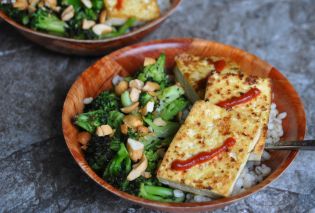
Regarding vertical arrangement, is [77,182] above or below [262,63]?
below

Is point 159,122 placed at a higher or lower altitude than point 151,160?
higher

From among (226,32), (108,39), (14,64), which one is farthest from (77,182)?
(226,32)

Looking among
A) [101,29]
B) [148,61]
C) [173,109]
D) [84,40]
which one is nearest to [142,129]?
[173,109]

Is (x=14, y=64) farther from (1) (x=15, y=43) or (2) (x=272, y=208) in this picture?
(2) (x=272, y=208)

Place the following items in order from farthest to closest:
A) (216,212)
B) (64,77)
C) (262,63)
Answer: (64,77) → (262,63) → (216,212)

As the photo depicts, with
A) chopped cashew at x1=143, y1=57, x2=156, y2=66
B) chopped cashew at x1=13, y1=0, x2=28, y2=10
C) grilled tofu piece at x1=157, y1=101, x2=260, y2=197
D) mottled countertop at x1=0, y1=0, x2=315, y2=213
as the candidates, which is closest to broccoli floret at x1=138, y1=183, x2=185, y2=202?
grilled tofu piece at x1=157, y1=101, x2=260, y2=197

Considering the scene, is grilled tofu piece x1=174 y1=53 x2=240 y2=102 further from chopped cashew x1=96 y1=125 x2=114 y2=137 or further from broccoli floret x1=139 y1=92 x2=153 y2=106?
chopped cashew x1=96 y1=125 x2=114 y2=137

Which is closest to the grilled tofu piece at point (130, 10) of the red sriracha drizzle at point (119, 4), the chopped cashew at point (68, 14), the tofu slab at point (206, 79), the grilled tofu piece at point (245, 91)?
the red sriracha drizzle at point (119, 4)

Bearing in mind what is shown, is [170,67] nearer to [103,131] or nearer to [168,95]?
[168,95]
